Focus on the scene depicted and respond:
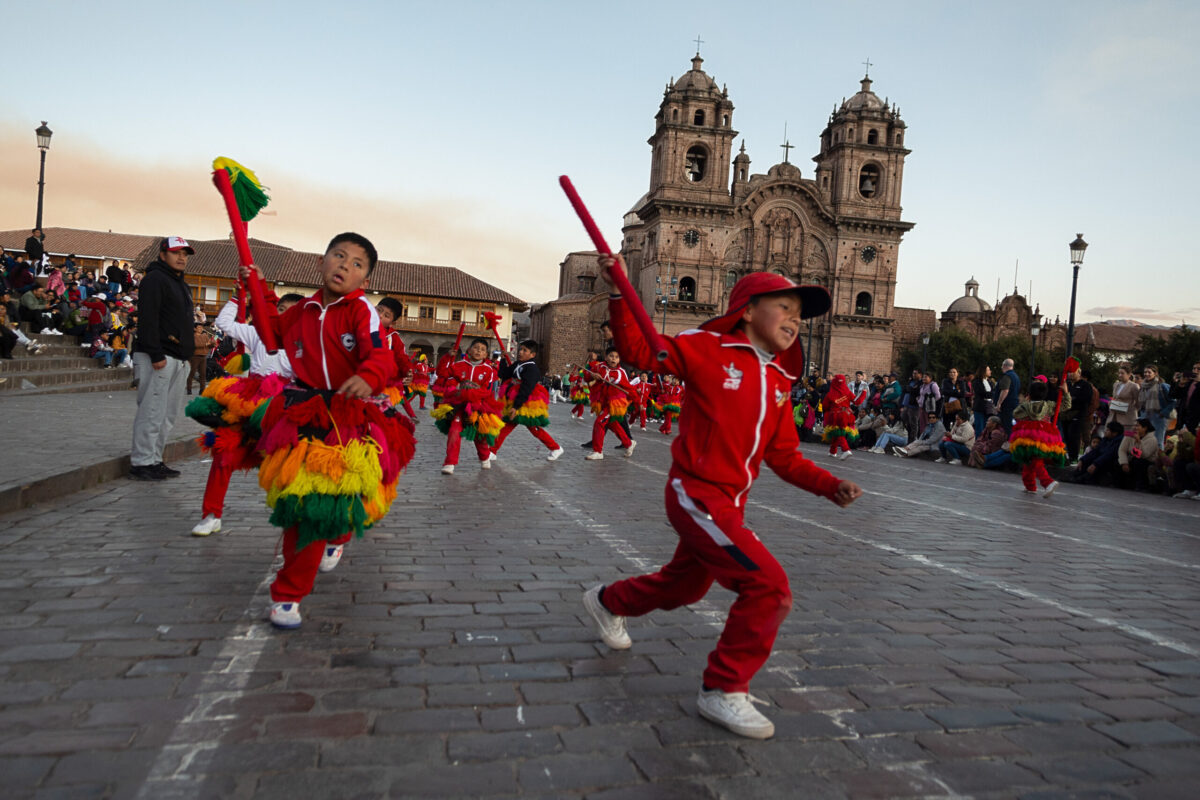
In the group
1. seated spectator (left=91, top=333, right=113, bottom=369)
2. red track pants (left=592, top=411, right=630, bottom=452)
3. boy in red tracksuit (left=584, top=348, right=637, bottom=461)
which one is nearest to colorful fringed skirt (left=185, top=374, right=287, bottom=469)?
red track pants (left=592, top=411, right=630, bottom=452)

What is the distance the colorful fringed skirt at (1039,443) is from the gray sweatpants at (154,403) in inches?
435

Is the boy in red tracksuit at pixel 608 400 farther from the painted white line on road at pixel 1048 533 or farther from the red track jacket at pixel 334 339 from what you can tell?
the red track jacket at pixel 334 339

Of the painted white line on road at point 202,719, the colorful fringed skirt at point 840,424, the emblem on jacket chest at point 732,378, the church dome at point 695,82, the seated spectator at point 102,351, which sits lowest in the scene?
the painted white line on road at point 202,719

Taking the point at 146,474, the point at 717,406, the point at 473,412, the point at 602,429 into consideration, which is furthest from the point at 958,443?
the point at 717,406

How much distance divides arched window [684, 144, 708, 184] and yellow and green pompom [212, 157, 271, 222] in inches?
2684

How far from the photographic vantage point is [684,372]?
3514mm

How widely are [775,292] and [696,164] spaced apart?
7098cm

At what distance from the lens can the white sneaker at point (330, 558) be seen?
17.7ft

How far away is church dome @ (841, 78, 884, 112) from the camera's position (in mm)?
72438

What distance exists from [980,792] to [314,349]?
3.61 meters

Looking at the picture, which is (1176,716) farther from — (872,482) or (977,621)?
(872,482)

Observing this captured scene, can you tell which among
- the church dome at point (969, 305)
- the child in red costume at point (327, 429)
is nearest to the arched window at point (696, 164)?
the church dome at point (969, 305)

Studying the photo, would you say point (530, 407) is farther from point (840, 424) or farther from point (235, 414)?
point (840, 424)

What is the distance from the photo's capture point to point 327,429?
4.42 m
